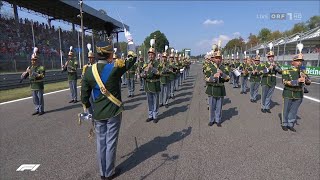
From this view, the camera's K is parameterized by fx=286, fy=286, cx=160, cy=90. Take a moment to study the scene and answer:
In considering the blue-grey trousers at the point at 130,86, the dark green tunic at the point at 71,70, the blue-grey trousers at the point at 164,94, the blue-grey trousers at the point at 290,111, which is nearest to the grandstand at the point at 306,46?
the blue-grey trousers at the point at 130,86

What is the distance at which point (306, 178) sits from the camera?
4523mm

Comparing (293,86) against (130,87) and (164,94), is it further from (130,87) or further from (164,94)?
(130,87)

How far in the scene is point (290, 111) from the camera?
734 cm

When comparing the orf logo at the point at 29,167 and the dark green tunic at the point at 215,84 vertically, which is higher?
the dark green tunic at the point at 215,84

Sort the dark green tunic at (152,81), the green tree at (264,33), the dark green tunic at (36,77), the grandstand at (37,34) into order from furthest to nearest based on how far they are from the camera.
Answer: the green tree at (264,33) → the grandstand at (37,34) → the dark green tunic at (36,77) → the dark green tunic at (152,81)

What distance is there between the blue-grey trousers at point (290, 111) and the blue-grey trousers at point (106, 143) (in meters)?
4.84

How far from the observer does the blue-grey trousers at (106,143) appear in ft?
14.8

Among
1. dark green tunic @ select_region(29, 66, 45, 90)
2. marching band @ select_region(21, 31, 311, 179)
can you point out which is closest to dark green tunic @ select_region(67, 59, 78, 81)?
marching band @ select_region(21, 31, 311, 179)

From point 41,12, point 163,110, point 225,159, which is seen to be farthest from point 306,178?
point 41,12

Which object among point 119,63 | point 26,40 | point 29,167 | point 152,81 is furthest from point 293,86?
point 26,40

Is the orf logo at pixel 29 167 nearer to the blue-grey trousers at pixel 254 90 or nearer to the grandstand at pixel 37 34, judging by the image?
the blue-grey trousers at pixel 254 90

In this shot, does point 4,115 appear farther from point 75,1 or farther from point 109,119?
point 75,1

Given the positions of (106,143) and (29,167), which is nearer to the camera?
(106,143)

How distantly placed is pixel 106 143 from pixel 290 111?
199 inches
